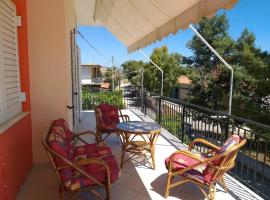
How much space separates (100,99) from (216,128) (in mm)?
6942

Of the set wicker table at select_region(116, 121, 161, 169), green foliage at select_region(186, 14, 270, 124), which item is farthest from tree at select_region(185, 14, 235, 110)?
wicker table at select_region(116, 121, 161, 169)

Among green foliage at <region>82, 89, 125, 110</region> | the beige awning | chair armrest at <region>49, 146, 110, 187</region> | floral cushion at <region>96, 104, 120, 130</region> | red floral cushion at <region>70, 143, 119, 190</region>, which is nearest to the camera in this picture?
the beige awning

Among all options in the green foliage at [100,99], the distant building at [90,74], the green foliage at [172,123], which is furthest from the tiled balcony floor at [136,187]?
the distant building at [90,74]

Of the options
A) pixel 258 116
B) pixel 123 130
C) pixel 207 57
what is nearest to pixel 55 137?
pixel 123 130

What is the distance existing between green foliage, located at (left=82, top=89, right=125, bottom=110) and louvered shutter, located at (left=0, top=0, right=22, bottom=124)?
7.17 m

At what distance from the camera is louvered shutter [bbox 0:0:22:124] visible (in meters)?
2.82

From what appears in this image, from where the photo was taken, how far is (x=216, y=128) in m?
4.94

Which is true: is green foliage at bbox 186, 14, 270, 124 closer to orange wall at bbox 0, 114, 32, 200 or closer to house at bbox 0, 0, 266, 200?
house at bbox 0, 0, 266, 200

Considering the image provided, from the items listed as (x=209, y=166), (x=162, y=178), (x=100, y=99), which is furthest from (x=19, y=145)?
(x=100, y=99)

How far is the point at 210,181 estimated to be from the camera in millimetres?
2908

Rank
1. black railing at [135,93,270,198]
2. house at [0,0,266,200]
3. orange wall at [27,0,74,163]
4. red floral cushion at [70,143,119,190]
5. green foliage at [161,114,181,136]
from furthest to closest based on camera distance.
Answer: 1. green foliage at [161,114,181,136]
2. orange wall at [27,0,74,163]
3. black railing at [135,93,270,198]
4. house at [0,0,266,200]
5. red floral cushion at [70,143,119,190]

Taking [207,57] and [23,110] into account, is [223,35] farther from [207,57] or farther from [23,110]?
[23,110]

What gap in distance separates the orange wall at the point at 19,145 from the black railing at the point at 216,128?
124 inches

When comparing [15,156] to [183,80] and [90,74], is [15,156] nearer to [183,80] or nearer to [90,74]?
[183,80]
